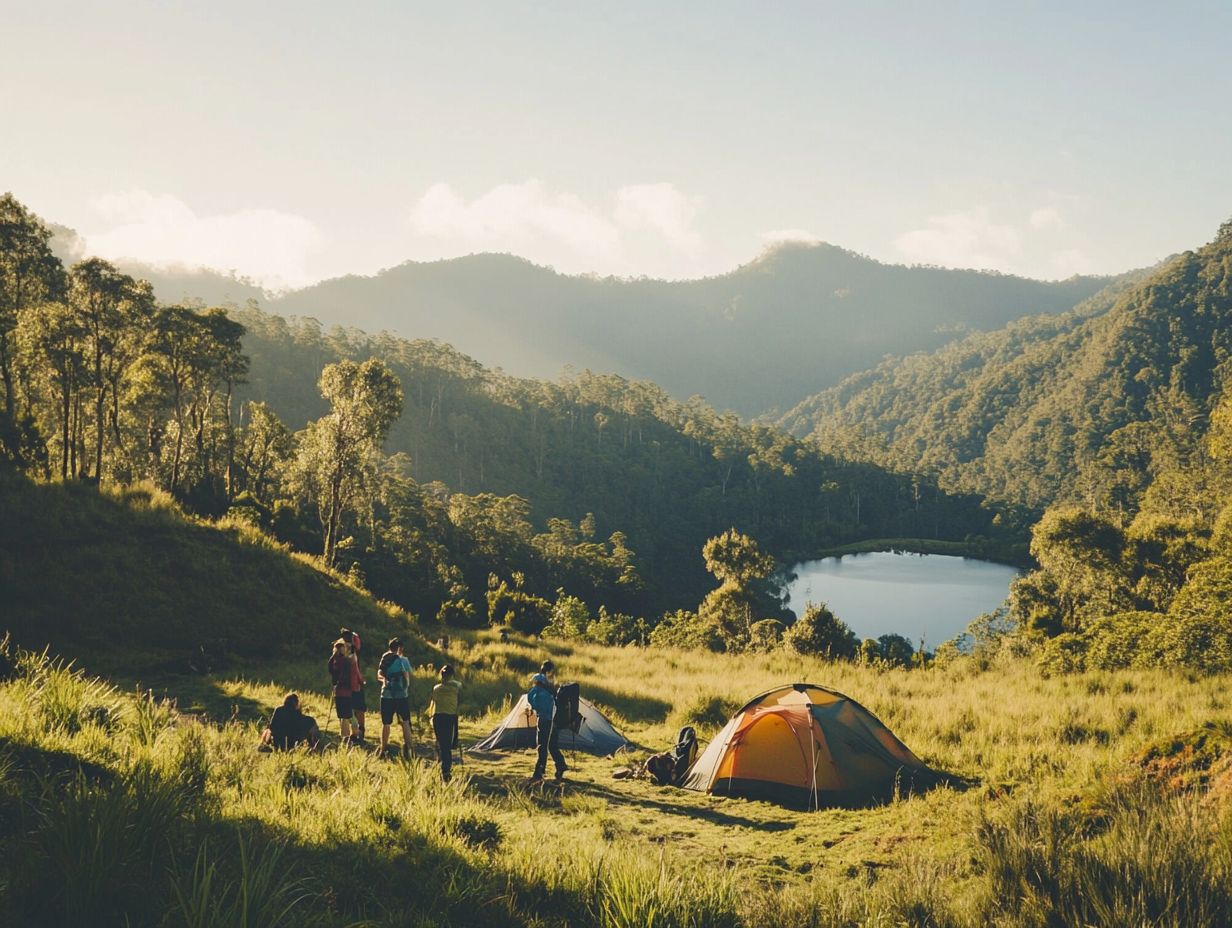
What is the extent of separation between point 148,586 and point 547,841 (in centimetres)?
1694

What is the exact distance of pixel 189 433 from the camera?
45.2 m

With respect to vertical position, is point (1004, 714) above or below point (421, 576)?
above

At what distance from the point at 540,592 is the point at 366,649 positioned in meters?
55.5

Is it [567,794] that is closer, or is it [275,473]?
[567,794]

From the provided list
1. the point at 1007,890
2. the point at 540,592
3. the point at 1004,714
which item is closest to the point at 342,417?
the point at 1004,714

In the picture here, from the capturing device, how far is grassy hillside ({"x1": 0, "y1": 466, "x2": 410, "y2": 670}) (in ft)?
49.8

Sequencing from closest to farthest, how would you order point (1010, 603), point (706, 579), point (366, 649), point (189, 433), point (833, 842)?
point (833, 842) < point (366, 649) < point (189, 433) < point (1010, 603) < point (706, 579)

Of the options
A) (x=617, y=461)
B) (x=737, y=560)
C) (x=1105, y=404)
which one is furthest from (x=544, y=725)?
(x=1105, y=404)

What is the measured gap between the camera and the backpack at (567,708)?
32.1 ft

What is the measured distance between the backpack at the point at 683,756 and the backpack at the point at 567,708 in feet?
5.10

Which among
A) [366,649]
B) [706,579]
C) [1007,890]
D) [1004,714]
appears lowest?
[706,579]

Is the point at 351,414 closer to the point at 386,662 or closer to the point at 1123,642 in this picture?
the point at 386,662

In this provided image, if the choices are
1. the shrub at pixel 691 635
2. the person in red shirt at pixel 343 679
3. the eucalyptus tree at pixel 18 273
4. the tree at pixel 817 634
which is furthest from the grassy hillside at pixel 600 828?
the shrub at pixel 691 635

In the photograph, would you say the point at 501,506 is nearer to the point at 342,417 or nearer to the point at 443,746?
the point at 342,417
